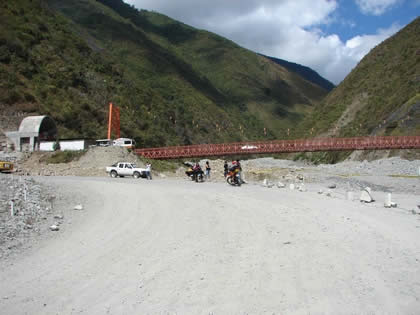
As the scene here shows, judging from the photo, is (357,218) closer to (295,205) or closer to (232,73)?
(295,205)

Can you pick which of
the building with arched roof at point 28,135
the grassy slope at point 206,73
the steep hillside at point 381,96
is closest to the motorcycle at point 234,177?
the building with arched roof at point 28,135

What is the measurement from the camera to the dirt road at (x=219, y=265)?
20.1 feet

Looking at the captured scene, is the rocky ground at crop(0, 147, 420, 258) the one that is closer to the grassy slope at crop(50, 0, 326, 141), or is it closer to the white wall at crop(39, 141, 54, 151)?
the white wall at crop(39, 141, 54, 151)

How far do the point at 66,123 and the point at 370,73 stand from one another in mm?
65430

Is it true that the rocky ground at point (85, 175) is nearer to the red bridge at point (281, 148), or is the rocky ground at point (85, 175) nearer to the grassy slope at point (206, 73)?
the red bridge at point (281, 148)

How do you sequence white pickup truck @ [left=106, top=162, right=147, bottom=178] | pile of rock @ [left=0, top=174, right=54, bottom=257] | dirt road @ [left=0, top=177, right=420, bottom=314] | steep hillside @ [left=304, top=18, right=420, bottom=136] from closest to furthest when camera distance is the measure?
1. dirt road @ [left=0, top=177, right=420, bottom=314]
2. pile of rock @ [left=0, top=174, right=54, bottom=257]
3. white pickup truck @ [left=106, top=162, right=147, bottom=178]
4. steep hillside @ [left=304, top=18, right=420, bottom=136]

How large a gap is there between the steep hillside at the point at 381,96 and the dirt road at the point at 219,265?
4846cm

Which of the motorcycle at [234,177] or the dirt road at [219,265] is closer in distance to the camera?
the dirt road at [219,265]

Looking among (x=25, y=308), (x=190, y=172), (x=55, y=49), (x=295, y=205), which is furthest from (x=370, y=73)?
(x=25, y=308)

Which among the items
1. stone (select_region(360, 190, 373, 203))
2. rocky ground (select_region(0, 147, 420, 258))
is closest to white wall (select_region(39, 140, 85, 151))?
rocky ground (select_region(0, 147, 420, 258))

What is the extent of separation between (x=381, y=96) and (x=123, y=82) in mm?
52959

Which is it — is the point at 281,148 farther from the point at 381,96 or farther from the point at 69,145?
the point at 381,96

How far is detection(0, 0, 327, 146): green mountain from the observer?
55.4 m

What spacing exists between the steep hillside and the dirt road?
48458 mm
